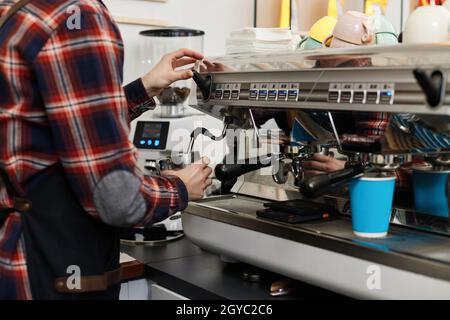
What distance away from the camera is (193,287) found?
43.4 inches

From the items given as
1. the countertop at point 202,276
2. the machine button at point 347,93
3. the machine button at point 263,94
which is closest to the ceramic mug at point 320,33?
the machine button at point 263,94

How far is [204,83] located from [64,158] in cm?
42

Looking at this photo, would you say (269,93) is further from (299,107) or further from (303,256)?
(303,256)

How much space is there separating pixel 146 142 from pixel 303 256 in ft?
2.49

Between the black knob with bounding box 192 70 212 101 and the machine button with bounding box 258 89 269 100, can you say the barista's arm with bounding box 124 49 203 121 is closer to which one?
the black knob with bounding box 192 70 212 101

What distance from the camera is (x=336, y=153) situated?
1.05 m

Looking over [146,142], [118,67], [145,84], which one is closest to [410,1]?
[146,142]

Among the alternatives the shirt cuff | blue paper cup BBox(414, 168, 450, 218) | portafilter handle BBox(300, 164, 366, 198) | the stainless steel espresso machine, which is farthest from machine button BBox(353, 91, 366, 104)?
the shirt cuff

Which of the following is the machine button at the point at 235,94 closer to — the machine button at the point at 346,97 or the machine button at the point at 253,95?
the machine button at the point at 253,95

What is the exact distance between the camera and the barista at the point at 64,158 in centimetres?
76

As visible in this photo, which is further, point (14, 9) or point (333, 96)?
point (333, 96)

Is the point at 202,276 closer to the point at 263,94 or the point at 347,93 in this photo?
the point at 263,94

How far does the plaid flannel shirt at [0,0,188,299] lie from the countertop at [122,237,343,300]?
34 centimetres

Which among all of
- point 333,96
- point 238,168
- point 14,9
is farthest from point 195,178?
point 14,9
